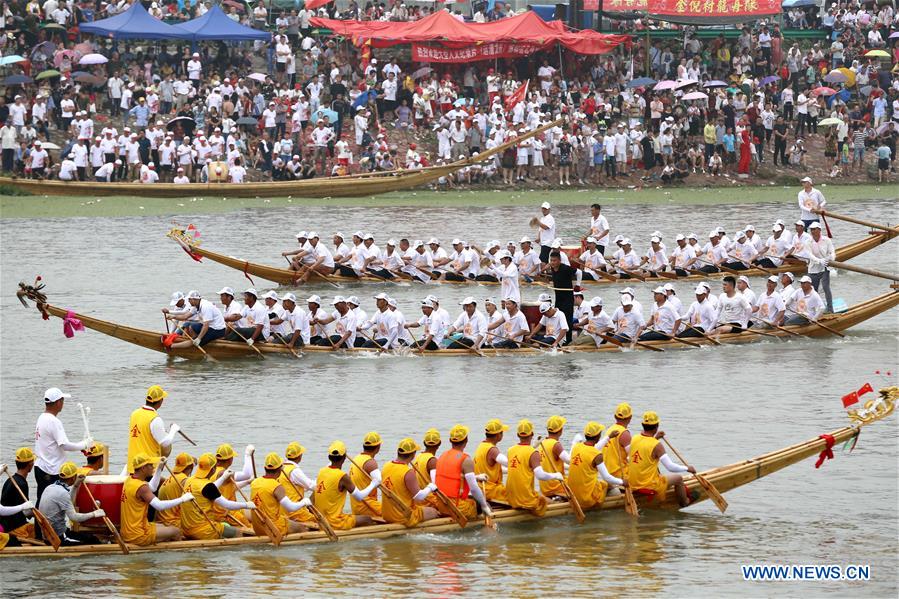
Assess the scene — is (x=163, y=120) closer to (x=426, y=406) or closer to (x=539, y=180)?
(x=539, y=180)

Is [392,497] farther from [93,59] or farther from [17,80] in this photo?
[93,59]

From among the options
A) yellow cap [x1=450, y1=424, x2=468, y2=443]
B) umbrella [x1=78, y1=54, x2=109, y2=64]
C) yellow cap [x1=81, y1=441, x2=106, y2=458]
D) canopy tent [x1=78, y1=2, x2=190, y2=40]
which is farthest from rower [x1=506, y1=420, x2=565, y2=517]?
umbrella [x1=78, y1=54, x2=109, y2=64]

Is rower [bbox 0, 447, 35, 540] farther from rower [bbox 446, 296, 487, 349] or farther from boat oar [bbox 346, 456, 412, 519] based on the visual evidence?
rower [bbox 446, 296, 487, 349]

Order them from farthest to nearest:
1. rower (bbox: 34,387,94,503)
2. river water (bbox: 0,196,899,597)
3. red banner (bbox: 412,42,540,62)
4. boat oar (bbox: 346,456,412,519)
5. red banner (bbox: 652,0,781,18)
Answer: red banner (bbox: 652,0,781,18) → red banner (bbox: 412,42,540,62) → boat oar (bbox: 346,456,412,519) → rower (bbox: 34,387,94,503) → river water (bbox: 0,196,899,597)

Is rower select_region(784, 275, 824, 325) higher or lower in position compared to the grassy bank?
lower

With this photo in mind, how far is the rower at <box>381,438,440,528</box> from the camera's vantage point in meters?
15.1

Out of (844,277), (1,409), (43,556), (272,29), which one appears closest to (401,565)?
(43,556)

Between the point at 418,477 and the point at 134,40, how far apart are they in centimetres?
2860

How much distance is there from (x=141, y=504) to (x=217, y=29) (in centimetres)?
2756

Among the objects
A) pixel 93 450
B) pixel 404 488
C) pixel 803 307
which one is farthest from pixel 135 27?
pixel 404 488

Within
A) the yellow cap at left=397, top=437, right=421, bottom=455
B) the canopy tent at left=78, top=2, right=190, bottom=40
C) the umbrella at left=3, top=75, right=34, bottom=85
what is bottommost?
the yellow cap at left=397, top=437, right=421, bottom=455

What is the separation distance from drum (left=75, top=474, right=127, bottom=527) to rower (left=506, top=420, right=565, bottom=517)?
145 inches

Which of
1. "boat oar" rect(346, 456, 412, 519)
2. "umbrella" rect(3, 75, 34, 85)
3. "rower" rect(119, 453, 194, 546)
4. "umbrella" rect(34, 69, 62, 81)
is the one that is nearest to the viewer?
"rower" rect(119, 453, 194, 546)

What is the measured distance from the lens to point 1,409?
21188mm
